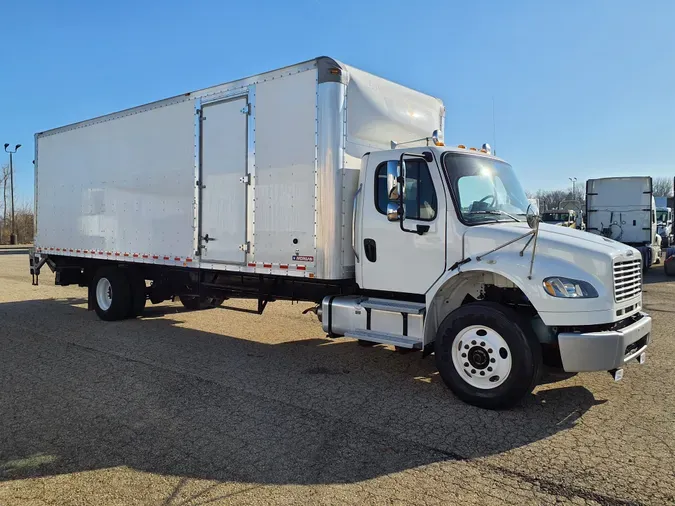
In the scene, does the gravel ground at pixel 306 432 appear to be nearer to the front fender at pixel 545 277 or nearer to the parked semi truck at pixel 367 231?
the parked semi truck at pixel 367 231

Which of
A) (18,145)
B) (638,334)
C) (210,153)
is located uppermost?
(18,145)

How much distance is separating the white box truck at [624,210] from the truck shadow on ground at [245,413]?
15.7m

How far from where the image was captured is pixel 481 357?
17.1ft

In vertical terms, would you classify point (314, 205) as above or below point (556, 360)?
above

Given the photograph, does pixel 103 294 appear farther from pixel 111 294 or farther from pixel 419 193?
pixel 419 193

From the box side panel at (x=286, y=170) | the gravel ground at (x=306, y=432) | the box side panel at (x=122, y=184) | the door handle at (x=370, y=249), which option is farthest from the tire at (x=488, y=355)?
the box side panel at (x=122, y=184)

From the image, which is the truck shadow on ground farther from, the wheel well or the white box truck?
the white box truck

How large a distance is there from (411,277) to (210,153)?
3.68 meters

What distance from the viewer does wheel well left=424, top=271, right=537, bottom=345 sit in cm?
557

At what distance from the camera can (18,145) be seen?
134ft

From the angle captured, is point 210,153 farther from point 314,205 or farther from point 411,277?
point 411,277

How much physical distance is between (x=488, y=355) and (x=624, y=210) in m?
17.3

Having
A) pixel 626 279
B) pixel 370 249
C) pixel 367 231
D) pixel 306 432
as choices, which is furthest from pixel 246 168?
pixel 626 279

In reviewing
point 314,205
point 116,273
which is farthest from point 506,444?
point 116,273
